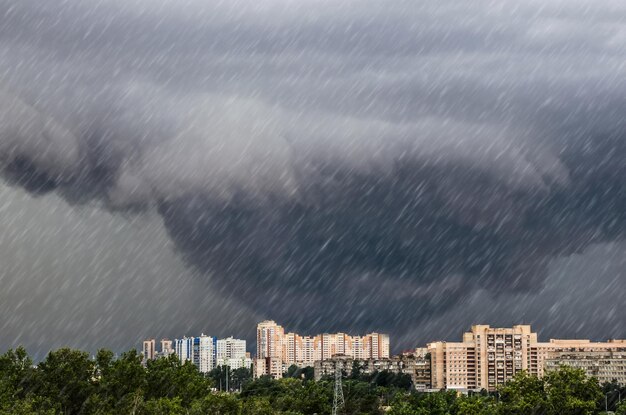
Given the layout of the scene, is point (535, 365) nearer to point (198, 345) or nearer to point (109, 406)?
point (109, 406)

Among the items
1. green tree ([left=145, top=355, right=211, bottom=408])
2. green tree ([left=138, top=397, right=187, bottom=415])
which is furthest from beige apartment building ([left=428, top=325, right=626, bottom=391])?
green tree ([left=138, top=397, right=187, bottom=415])

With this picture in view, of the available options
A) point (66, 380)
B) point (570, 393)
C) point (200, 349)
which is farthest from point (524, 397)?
point (200, 349)

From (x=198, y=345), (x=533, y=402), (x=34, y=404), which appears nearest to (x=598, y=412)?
(x=533, y=402)

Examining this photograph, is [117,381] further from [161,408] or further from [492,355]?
[492,355]

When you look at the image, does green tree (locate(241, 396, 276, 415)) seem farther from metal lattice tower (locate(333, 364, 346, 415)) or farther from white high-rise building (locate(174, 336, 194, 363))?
white high-rise building (locate(174, 336, 194, 363))

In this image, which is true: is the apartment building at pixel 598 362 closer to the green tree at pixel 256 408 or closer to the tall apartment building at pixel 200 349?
the green tree at pixel 256 408

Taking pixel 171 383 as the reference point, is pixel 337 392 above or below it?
above
